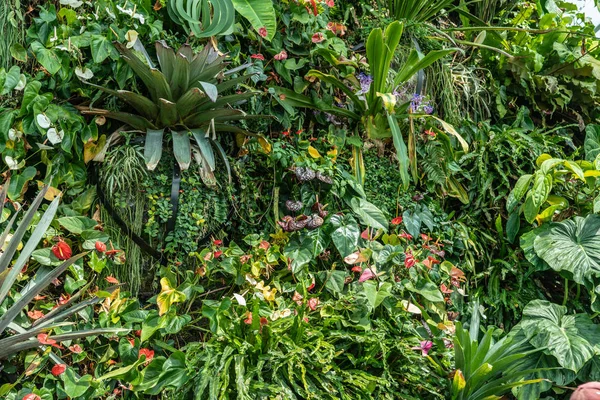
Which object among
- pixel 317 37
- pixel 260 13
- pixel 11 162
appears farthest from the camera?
pixel 317 37

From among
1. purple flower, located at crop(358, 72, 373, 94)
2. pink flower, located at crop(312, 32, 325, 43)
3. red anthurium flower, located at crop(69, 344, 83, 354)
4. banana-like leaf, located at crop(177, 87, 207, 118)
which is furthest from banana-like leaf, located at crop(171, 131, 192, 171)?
purple flower, located at crop(358, 72, 373, 94)

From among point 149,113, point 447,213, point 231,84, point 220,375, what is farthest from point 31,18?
point 447,213

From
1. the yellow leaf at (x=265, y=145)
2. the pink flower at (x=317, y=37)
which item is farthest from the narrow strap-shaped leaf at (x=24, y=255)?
the pink flower at (x=317, y=37)

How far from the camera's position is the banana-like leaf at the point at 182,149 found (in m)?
2.62

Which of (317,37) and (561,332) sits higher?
(317,37)

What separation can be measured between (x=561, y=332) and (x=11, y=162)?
8.94 ft

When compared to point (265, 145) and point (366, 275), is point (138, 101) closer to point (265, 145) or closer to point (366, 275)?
point (265, 145)

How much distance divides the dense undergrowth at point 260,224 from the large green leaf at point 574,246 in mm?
11

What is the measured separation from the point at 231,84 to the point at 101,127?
666 millimetres

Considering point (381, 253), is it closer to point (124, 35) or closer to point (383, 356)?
point (383, 356)

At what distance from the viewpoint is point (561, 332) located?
2828mm

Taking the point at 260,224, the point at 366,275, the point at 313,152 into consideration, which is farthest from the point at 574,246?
the point at 260,224

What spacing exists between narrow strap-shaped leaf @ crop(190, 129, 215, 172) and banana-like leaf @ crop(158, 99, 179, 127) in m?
0.11

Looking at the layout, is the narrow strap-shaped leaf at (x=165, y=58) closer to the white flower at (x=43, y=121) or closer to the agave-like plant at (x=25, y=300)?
the white flower at (x=43, y=121)
